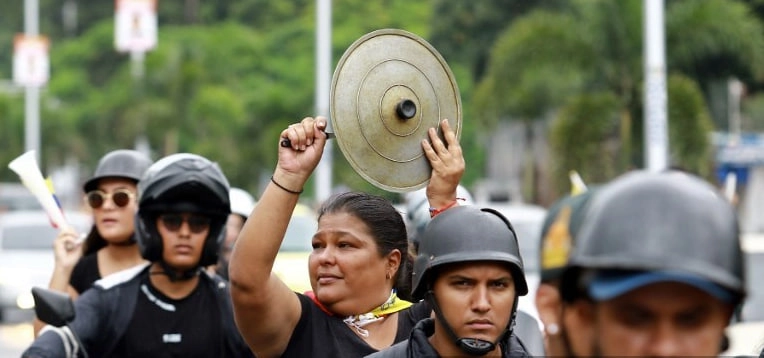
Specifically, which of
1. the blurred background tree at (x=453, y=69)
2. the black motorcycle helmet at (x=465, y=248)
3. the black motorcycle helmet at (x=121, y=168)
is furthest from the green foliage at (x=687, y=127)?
the black motorcycle helmet at (x=465, y=248)

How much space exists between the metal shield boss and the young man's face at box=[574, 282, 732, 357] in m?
2.11

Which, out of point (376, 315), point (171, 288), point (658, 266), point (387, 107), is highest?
point (387, 107)

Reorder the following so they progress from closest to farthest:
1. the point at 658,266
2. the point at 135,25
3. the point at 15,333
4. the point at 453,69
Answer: the point at 658,266 < the point at 15,333 < the point at 135,25 < the point at 453,69

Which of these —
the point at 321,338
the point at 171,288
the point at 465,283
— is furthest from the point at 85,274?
the point at 465,283

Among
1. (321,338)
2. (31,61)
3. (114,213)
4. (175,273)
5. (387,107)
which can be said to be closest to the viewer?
(387,107)

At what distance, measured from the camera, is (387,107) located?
15.0 feet

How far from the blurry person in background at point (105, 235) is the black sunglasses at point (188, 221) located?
956 mm

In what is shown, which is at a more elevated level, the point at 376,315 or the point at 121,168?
the point at 121,168

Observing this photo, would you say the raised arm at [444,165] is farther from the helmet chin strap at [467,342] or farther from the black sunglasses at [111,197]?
the black sunglasses at [111,197]

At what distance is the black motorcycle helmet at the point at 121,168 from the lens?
730cm

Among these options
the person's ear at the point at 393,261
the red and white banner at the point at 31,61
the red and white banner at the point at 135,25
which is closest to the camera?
the person's ear at the point at 393,261

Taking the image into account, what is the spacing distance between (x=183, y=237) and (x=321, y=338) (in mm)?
1511

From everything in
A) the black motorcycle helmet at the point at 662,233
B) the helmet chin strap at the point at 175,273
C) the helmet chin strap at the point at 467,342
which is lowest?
the helmet chin strap at the point at 175,273

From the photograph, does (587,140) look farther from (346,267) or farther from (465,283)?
(465,283)
